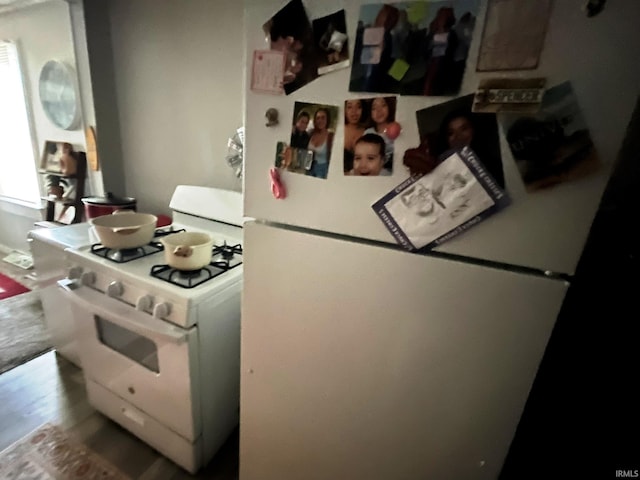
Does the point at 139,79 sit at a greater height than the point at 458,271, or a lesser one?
greater

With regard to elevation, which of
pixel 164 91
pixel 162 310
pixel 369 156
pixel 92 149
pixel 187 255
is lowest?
pixel 162 310

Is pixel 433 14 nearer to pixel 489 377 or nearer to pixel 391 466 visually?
pixel 489 377

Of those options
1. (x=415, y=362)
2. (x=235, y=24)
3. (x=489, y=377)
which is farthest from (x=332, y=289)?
(x=235, y=24)

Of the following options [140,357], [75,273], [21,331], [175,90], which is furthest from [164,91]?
[21,331]

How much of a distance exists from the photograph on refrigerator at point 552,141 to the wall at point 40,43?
2.73 m

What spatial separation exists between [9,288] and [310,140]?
3330 millimetres

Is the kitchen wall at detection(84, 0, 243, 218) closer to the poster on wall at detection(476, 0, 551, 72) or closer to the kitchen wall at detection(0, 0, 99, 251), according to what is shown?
the kitchen wall at detection(0, 0, 99, 251)

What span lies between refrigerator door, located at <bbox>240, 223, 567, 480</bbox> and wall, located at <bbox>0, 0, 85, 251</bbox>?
2.35 metres

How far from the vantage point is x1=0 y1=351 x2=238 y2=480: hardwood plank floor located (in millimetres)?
1506

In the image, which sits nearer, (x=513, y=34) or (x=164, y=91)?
(x=513, y=34)

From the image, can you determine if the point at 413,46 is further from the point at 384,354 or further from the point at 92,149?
the point at 92,149

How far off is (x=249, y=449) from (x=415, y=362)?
0.72 metres

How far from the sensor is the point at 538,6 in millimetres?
545

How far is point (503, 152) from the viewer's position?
2.03 feet
